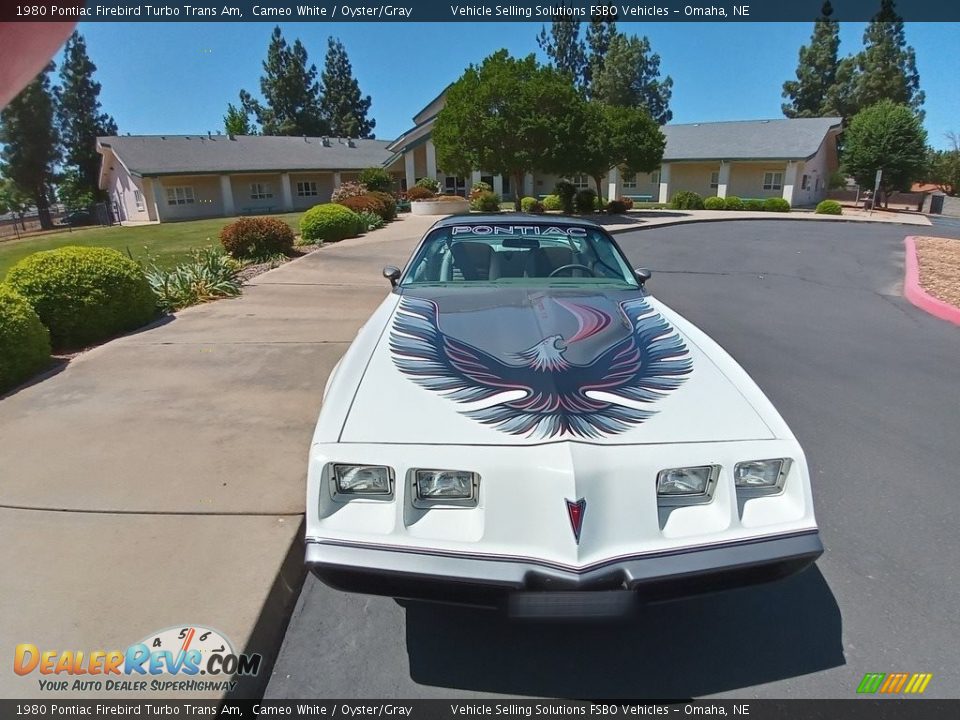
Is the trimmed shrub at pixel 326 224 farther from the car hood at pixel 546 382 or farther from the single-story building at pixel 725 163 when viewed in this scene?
the single-story building at pixel 725 163

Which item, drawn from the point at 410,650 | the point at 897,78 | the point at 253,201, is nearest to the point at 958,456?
the point at 410,650

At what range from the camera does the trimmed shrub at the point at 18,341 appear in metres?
5.07

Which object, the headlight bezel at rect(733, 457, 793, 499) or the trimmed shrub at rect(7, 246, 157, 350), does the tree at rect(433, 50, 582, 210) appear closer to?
the trimmed shrub at rect(7, 246, 157, 350)

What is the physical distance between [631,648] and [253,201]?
140ft

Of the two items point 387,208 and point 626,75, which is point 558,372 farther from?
point 626,75

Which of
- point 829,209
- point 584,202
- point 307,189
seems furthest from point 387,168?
point 829,209

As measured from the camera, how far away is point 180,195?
36.4m

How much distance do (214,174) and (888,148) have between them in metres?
42.9

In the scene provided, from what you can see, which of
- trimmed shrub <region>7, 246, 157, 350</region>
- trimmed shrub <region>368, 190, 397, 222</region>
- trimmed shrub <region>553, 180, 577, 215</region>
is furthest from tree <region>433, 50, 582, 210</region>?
trimmed shrub <region>7, 246, 157, 350</region>

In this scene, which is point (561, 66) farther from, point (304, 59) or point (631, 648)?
point (631, 648)

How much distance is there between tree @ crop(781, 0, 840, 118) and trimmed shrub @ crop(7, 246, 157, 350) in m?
63.6

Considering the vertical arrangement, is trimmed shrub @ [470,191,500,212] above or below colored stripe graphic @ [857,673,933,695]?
above

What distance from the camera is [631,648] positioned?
7.96 feet

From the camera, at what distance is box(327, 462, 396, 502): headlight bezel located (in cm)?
206
